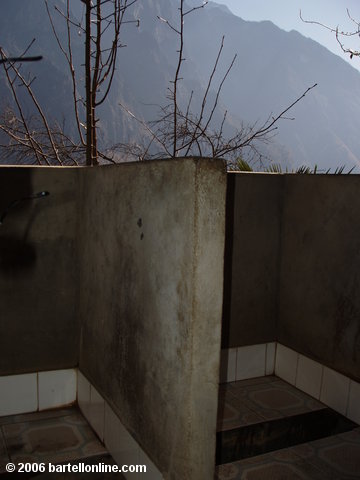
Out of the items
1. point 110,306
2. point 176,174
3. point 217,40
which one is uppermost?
point 217,40

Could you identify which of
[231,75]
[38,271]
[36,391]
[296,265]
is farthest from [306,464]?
[231,75]

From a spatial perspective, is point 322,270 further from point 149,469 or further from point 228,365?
point 149,469

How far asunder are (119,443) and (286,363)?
5.74ft

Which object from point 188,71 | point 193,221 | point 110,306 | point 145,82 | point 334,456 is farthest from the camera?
point 188,71

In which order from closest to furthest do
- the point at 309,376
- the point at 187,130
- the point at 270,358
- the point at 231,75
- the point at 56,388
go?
the point at 56,388 → the point at 309,376 → the point at 270,358 → the point at 187,130 → the point at 231,75

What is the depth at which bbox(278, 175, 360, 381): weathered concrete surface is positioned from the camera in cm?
287

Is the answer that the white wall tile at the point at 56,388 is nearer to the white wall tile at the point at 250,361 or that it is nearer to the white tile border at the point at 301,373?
the white tile border at the point at 301,373

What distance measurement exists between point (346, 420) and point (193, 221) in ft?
7.32

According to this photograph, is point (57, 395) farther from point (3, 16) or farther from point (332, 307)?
point (3, 16)

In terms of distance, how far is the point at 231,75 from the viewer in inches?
A: 4685

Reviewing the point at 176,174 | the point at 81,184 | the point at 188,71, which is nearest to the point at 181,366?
the point at 176,174

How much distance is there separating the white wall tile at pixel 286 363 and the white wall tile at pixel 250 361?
0.41 ft

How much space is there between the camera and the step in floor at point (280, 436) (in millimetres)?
2379

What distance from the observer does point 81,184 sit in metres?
2.56
